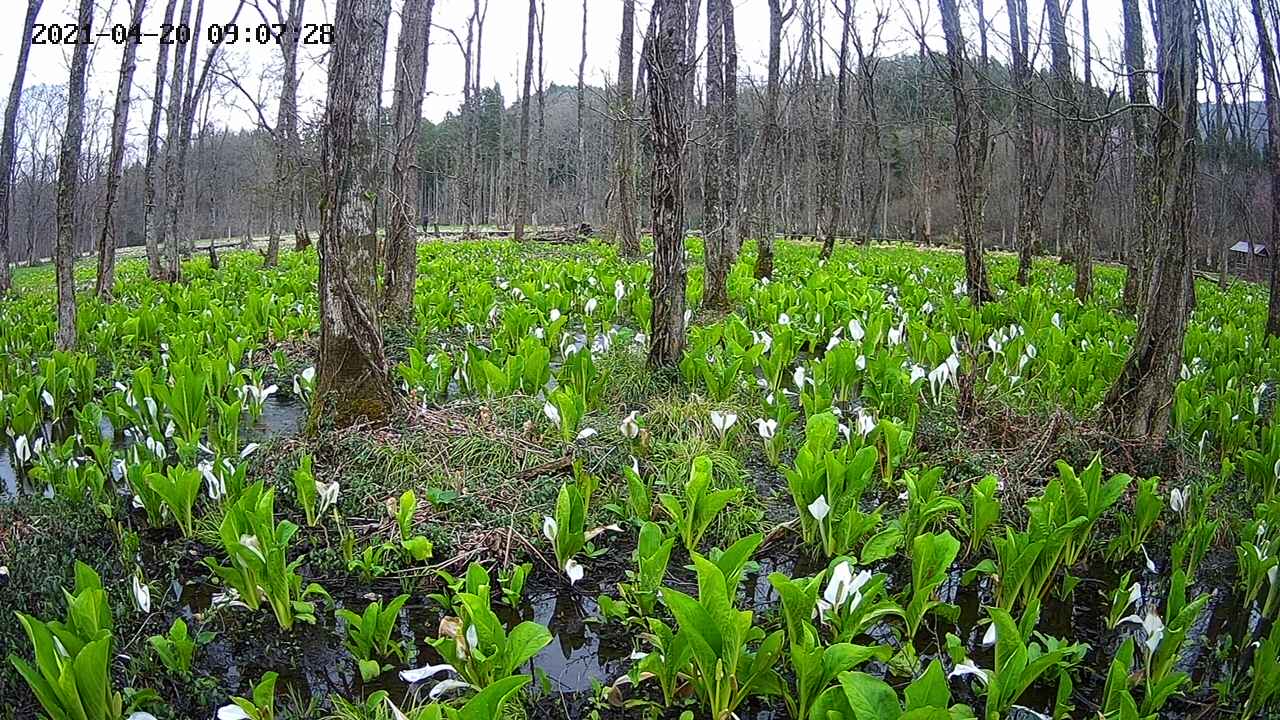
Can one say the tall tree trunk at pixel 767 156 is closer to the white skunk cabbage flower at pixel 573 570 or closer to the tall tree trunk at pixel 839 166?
the tall tree trunk at pixel 839 166

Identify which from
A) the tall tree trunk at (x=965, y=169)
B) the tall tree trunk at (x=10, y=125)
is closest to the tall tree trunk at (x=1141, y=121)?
the tall tree trunk at (x=965, y=169)

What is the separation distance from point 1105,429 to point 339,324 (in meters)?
4.05

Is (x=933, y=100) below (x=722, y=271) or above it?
above

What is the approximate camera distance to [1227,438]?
15.4 ft

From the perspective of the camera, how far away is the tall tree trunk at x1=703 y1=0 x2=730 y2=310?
30.7 ft

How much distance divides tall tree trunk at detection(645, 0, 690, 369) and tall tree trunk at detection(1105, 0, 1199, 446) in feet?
8.54

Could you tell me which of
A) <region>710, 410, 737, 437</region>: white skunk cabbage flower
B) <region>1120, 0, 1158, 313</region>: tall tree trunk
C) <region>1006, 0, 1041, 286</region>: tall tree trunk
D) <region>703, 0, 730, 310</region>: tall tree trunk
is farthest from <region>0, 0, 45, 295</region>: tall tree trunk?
<region>1006, 0, 1041, 286</region>: tall tree trunk

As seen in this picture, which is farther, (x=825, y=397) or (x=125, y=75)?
(x=125, y=75)

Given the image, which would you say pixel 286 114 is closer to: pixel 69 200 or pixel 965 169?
pixel 69 200

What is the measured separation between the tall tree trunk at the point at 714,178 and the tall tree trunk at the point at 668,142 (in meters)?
2.33

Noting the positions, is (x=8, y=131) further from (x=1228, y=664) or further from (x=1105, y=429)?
(x=1228, y=664)

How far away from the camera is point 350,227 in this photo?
4758 millimetres

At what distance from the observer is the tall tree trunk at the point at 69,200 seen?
22.9 feet

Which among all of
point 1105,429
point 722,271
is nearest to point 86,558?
point 1105,429
